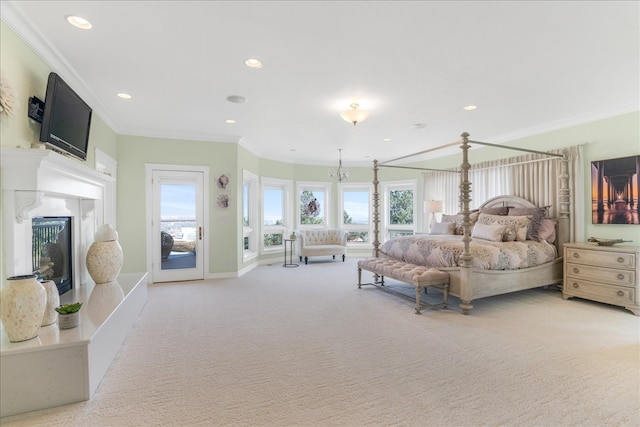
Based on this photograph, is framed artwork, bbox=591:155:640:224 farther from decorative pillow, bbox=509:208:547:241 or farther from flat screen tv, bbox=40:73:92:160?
flat screen tv, bbox=40:73:92:160

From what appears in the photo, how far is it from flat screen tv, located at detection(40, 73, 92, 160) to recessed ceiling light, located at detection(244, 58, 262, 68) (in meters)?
1.60

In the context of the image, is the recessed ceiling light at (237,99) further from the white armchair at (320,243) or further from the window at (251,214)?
the white armchair at (320,243)

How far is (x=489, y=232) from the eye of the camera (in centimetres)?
470

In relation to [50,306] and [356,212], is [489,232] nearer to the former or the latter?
[356,212]

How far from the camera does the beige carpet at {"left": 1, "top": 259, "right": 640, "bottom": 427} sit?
189cm

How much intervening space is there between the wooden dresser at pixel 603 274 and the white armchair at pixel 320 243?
4.56 meters

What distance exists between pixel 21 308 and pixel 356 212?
24.7 ft

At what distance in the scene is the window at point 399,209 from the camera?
8.33 meters

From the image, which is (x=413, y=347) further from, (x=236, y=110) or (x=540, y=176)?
(x=540, y=176)

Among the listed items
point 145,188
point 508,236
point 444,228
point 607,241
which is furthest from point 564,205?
point 145,188

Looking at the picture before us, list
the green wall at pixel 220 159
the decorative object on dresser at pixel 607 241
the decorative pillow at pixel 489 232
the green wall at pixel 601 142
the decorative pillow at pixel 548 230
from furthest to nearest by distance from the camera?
the decorative pillow at pixel 548 230
the decorative pillow at pixel 489 232
the green wall at pixel 220 159
the green wall at pixel 601 142
the decorative object on dresser at pixel 607 241

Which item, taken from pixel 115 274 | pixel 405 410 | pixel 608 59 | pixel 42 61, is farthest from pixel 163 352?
pixel 608 59

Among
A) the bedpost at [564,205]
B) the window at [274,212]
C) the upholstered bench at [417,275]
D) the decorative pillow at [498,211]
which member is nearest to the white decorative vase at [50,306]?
the upholstered bench at [417,275]

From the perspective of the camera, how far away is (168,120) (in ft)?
15.6
